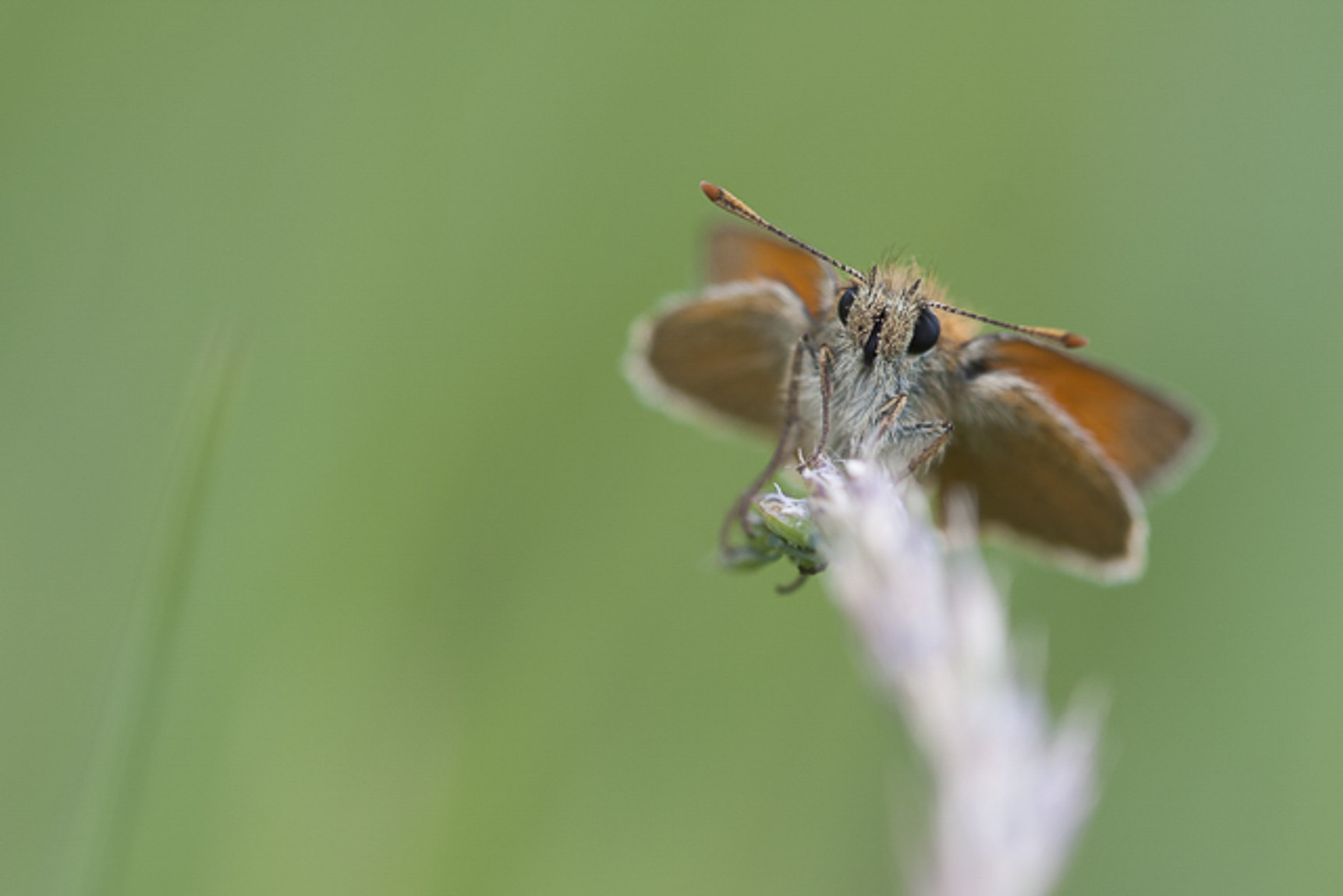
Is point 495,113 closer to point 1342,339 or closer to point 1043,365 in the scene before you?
point 1043,365

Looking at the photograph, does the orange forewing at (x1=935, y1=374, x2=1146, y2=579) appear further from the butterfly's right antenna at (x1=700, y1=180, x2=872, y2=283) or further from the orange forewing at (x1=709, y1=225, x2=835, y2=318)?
the orange forewing at (x1=709, y1=225, x2=835, y2=318)

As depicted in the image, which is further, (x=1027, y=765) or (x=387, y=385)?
(x=387, y=385)

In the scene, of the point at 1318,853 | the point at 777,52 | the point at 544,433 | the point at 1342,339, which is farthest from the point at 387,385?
the point at 1342,339

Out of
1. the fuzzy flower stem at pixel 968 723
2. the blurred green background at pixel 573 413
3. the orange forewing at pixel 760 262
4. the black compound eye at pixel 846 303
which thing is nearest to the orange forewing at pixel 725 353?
the orange forewing at pixel 760 262

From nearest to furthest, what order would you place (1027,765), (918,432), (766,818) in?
(1027,765) < (918,432) < (766,818)

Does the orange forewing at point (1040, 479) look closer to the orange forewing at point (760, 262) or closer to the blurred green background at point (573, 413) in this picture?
the blurred green background at point (573, 413)

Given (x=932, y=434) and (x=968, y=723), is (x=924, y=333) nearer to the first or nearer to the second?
(x=932, y=434)

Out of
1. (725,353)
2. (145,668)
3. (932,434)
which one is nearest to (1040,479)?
(932,434)
